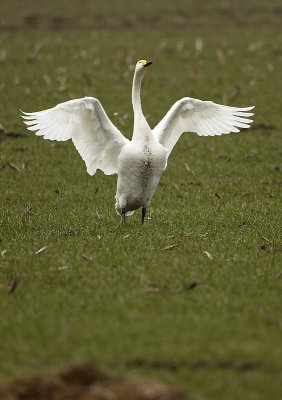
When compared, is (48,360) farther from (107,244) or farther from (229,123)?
(229,123)

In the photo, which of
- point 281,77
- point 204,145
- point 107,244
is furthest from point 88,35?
point 107,244

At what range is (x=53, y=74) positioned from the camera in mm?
20766

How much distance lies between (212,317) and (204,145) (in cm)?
941

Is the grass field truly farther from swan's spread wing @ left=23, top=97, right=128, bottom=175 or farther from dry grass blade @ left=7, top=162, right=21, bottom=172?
swan's spread wing @ left=23, top=97, right=128, bottom=175

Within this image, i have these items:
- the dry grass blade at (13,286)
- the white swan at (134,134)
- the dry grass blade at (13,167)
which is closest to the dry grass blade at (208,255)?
the white swan at (134,134)

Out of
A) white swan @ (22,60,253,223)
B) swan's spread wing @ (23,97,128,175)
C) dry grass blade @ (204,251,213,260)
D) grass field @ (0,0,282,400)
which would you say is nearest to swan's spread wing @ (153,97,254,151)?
white swan @ (22,60,253,223)

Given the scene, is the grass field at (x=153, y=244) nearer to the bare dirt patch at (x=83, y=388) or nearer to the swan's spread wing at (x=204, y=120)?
the bare dirt patch at (x=83, y=388)

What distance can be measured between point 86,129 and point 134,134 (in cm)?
74

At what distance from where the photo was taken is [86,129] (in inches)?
362

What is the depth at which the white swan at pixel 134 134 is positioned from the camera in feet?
28.8

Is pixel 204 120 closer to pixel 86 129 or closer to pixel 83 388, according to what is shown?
pixel 86 129

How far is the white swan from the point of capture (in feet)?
28.8

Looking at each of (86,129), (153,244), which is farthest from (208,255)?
(86,129)

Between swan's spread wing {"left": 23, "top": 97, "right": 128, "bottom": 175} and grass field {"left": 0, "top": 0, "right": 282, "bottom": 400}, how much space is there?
96 centimetres
